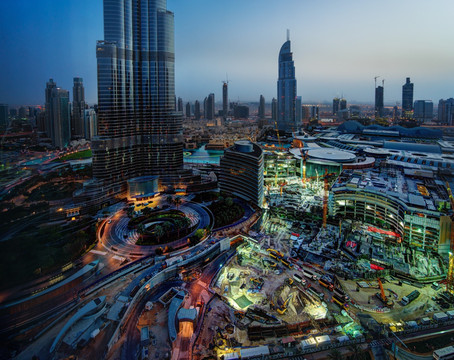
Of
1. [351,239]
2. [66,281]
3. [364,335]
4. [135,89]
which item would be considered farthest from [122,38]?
[364,335]

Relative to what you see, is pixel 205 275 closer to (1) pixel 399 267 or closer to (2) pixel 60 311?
(2) pixel 60 311

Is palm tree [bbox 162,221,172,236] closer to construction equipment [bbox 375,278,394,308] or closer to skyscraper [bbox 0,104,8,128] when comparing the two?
skyscraper [bbox 0,104,8,128]

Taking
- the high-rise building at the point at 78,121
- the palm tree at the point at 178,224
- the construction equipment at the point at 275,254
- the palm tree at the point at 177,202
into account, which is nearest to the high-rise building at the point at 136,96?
the palm tree at the point at 177,202

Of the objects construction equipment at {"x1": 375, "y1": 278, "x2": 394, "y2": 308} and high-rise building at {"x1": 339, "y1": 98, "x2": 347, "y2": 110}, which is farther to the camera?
high-rise building at {"x1": 339, "y1": 98, "x2": 347, "y2": 110}

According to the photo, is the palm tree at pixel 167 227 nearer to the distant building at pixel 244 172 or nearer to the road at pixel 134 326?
the road at pixel 134 326

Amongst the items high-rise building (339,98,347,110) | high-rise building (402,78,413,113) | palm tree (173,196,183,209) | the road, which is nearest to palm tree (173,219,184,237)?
palm tree (173,196,183,209)

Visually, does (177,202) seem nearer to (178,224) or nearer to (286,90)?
(178,224)
